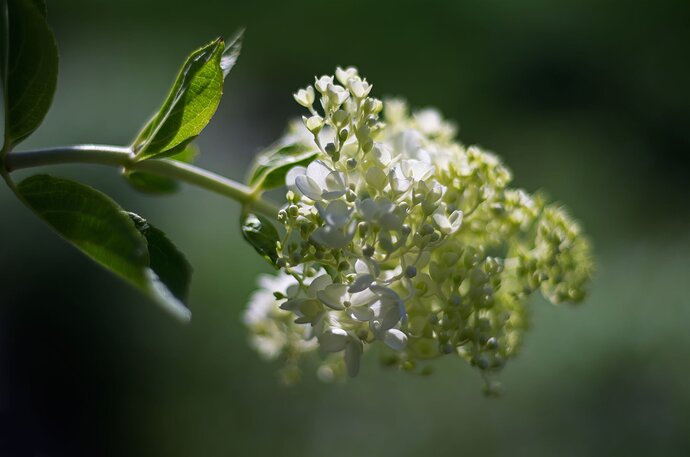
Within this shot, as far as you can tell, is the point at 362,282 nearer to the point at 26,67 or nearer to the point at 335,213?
the point at 335,213

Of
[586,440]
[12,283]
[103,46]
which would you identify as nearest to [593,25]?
[586,440]

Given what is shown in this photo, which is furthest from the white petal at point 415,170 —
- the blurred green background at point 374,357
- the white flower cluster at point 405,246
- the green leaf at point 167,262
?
the blurred green background at point 374,357

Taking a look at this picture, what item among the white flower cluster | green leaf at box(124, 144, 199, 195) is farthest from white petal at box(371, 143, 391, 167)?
green leaf at box(124, 144, 199, 195)

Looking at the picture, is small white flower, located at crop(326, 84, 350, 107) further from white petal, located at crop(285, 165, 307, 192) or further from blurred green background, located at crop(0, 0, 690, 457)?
blurred green background, located at crop(0, 0, 690, 457)

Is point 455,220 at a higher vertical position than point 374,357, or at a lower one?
lower

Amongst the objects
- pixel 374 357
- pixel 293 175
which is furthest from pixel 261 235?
pixel 374 357

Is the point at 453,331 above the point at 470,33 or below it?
below

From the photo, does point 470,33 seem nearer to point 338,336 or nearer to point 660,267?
point 660,267
